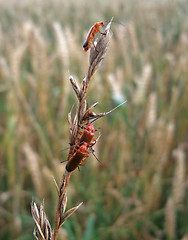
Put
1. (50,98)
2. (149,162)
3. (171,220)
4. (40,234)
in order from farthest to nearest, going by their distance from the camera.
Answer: (50,98) → (149,162) → (171,220) → (40,234)

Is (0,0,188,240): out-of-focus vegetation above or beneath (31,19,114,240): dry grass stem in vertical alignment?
above

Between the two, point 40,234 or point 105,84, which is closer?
point 40,234

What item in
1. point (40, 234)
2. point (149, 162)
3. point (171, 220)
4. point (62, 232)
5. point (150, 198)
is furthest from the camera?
point (149, 162)

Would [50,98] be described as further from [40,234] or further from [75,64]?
[40,234]

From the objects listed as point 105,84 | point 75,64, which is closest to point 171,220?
point 105,84

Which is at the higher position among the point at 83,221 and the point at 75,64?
the point at 75,64

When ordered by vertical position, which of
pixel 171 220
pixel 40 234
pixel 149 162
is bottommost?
pixel 40 234

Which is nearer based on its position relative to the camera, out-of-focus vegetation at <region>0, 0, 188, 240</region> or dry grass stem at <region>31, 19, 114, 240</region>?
dry grass stem at <region>31, 19, 114, 240</region>

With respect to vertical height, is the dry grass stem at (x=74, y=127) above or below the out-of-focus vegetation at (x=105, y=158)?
below

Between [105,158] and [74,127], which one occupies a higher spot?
[105,158]

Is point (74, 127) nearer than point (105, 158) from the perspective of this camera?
Yes

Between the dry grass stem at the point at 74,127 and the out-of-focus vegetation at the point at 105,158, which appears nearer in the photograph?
the dry grass stem at the point at 74,127
